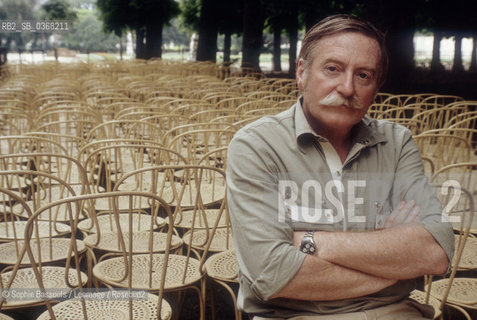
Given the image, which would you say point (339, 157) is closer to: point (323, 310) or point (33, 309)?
point (323, 310)

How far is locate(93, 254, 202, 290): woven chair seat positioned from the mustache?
4.17 ft

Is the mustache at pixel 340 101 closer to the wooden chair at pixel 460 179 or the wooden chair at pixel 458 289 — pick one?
the wooden chair at pixel 458 289

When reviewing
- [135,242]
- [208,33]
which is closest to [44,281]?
[135,242]

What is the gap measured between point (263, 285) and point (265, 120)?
63 cm

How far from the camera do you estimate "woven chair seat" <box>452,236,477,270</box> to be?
2725 mm

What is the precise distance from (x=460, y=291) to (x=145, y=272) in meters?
1.65

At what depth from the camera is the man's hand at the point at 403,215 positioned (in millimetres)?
1815

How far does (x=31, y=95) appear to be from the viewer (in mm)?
7949

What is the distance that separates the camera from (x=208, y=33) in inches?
856

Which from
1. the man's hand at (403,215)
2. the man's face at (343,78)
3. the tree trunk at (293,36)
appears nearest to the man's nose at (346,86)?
the man's face at (343,78)

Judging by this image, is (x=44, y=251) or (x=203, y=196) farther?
(x=203, y=196)

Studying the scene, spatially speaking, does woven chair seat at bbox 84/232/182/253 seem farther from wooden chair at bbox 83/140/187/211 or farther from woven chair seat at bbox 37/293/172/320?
woven chair seat at bbox 37/293/172/320

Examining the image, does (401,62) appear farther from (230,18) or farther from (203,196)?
(230,18)

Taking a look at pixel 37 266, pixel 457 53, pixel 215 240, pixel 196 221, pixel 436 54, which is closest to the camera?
pixel 37 266
